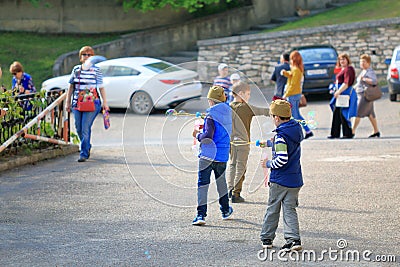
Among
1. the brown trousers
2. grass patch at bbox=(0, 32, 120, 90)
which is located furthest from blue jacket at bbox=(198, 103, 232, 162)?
grass patch at bbox=(0, 32, 120, 90)

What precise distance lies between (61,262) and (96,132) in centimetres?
1170

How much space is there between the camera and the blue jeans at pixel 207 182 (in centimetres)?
907

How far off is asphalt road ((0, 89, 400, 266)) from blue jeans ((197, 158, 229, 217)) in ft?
0.32

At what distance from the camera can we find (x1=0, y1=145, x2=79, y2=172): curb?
12914 millimetres

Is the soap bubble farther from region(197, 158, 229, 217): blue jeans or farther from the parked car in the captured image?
the parked car

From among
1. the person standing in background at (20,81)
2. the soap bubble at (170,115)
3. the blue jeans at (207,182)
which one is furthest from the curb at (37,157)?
the blue jeans at (207,182)

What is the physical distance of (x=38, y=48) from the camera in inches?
1179

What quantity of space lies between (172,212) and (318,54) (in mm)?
14762

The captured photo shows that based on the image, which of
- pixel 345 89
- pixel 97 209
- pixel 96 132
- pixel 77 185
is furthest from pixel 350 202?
pixel 96 132

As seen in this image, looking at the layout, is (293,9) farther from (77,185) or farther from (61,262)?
(61,262)

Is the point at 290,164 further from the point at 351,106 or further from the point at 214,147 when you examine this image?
the point at 351,106

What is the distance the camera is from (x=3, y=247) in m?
8.05

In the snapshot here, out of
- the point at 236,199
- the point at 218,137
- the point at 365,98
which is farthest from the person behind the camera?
the point at 365,98

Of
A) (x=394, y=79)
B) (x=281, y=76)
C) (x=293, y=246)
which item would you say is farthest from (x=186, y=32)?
(x=293, y=246)
